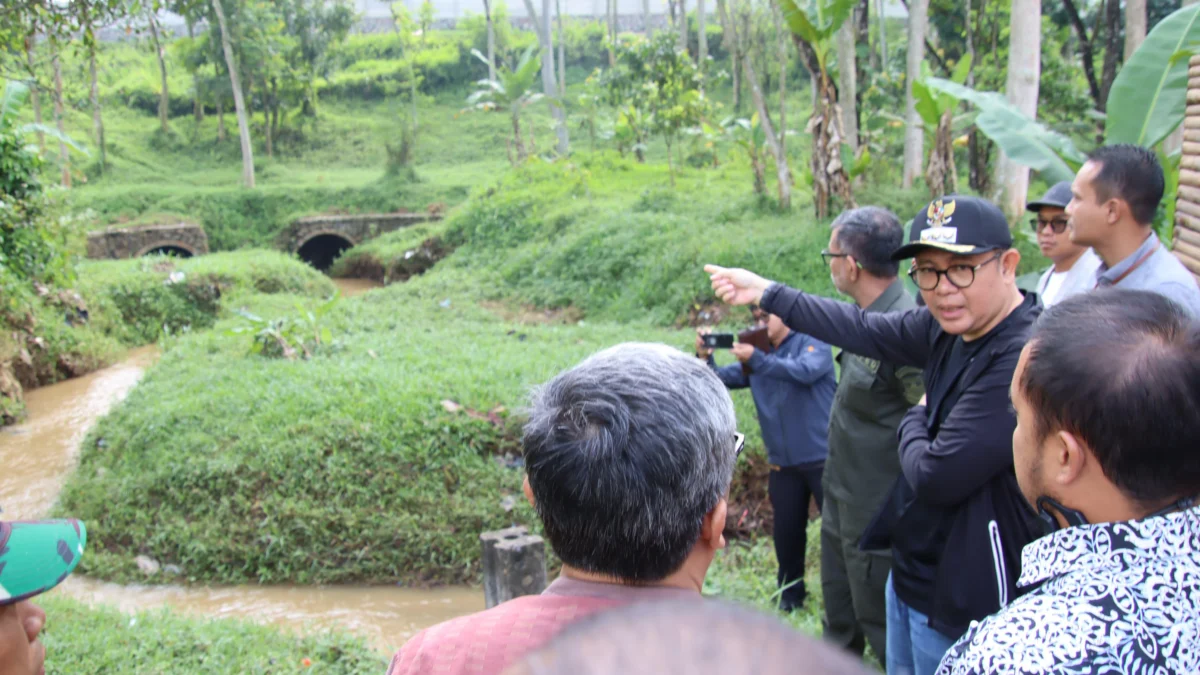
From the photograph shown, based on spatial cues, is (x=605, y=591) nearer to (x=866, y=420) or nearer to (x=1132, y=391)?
(x=1132, y=391)

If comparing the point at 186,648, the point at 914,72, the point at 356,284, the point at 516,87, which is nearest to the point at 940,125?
the point at 914,72

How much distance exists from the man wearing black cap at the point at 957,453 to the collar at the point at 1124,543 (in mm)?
754

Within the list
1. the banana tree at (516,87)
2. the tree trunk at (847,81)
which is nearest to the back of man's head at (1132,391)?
the tree trunk at (847,81)

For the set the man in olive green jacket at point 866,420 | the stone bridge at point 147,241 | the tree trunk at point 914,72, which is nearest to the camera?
the man in olive green jacket at point 866,420

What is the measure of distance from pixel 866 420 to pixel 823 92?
6.41m

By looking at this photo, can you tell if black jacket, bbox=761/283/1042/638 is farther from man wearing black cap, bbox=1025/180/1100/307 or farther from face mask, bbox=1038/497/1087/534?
man wearing black cap, bbox=1025/180/1100/307

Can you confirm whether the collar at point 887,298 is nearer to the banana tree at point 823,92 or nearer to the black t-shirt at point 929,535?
the black t-shirt at point 929,535

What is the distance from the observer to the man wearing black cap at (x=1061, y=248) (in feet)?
10.6

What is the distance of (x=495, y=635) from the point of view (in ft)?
3.52

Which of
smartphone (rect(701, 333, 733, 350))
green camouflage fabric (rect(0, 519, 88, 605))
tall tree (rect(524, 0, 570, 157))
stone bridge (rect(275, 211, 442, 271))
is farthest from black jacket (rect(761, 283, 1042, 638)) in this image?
stone bridge (rect(275, 211, 442, 271))

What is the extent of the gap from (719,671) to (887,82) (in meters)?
13.5

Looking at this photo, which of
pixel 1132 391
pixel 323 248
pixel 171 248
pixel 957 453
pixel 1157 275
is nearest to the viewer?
pixel 1132 391

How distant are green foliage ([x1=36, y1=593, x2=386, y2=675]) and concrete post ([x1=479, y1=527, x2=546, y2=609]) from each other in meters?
0.82

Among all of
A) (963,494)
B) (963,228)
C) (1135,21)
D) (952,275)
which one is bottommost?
(963,494)
